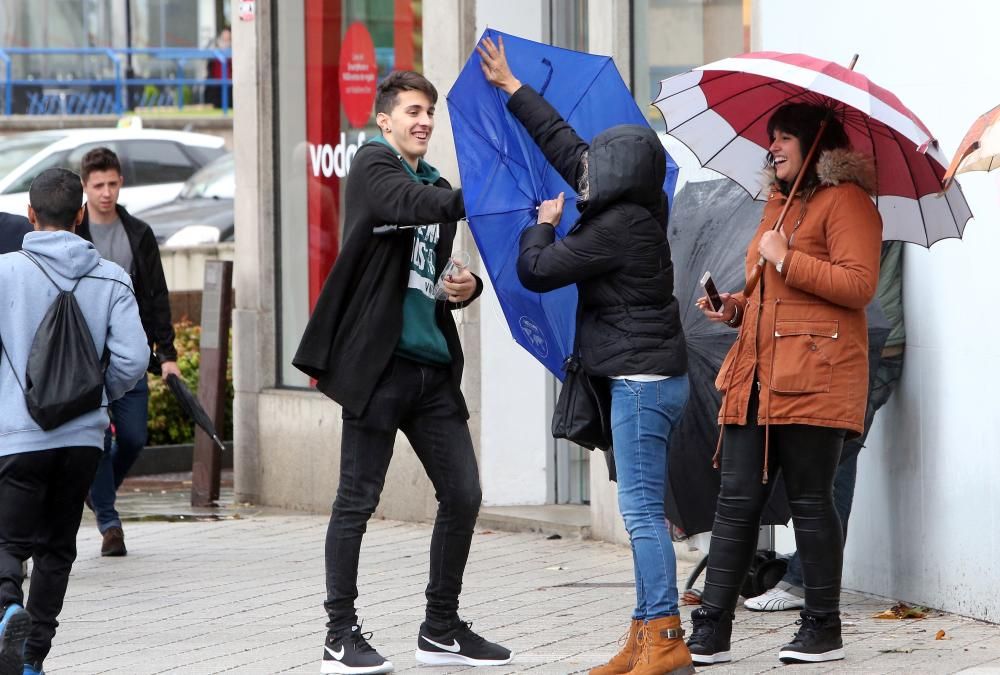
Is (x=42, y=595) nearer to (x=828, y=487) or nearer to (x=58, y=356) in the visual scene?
(x=58, y=356)

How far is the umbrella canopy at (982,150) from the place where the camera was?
4.82m

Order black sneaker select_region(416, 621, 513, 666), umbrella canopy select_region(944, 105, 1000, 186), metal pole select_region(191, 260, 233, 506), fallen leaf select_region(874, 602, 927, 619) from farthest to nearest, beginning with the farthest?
1. metal pole select_region(191, 260, 233, 506)
2. fallen leaf select_region(874, 602, 927, 619)
3. black sneaker select_region(416, 621, 513, 666)
4. umbrella canopy select_region(944, 105, 1000, 186)

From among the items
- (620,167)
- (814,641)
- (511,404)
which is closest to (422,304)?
(620,167)

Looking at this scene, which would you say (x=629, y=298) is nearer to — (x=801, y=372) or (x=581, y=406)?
(x=581, y=406)

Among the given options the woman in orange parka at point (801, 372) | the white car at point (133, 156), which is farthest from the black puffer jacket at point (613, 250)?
the white car at point (133, 156)

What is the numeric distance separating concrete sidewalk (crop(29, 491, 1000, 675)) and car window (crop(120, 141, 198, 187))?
508 inches

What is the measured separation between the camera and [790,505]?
5875mm

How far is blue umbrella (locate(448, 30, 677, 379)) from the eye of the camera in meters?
5.61

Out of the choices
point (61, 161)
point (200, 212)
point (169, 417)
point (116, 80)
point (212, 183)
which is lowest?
point (169, 417)

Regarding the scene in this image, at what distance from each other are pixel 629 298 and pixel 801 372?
65 cm

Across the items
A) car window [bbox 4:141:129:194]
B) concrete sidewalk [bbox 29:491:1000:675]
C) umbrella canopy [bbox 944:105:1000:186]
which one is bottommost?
concrete sidewalk [bbox 29:491:1000:675]

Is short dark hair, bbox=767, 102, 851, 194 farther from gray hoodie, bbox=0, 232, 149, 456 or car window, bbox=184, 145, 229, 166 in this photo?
car window, bbox=184, 145, 229, 166

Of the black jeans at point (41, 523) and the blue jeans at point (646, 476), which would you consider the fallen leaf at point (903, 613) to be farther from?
the black jeans at point (41, 523)

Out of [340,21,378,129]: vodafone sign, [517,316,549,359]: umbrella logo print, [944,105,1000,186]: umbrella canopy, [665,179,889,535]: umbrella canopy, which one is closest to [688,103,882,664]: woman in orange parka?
[665,179,889,535]: umbrella canopy
